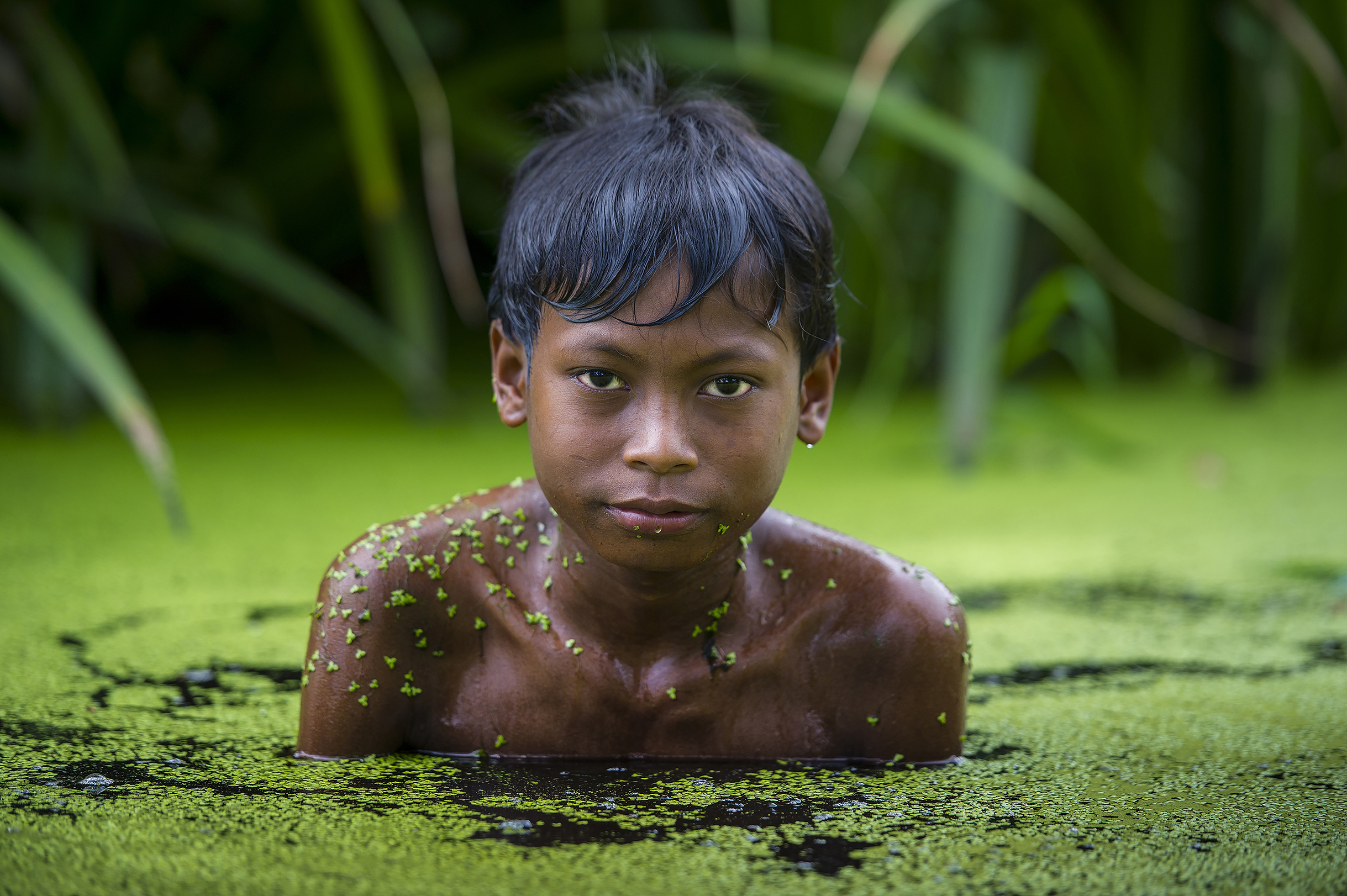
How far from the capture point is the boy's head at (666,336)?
34.8 inches

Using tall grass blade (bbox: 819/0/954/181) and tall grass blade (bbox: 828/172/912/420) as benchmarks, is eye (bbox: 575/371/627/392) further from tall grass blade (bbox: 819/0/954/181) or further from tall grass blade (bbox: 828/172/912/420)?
tall grass blade (bbox: 828/172/912/420)

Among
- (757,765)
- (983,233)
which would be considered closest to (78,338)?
(757,765)

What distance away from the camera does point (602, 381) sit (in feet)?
2.95

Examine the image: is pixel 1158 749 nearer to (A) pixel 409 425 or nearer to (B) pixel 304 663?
(B) pixel 304 663

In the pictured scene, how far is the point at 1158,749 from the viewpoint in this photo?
1.07 m

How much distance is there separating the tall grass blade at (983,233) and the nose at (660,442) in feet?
3.74

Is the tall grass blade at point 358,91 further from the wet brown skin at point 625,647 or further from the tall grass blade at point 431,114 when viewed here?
the wet brown skin at point 625,647

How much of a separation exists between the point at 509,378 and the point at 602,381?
6.3 inches

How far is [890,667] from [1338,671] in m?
0.50

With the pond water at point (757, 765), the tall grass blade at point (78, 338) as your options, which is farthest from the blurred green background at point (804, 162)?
the tall grass blade at point (78, 338)

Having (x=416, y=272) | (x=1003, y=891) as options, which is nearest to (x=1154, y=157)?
(x=416, y=272)

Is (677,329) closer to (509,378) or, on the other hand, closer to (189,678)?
(509,378)

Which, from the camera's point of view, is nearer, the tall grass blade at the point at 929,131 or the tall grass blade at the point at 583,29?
the tall grass blade at the point at 929,131

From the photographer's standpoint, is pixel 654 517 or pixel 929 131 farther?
pixel 929 131
